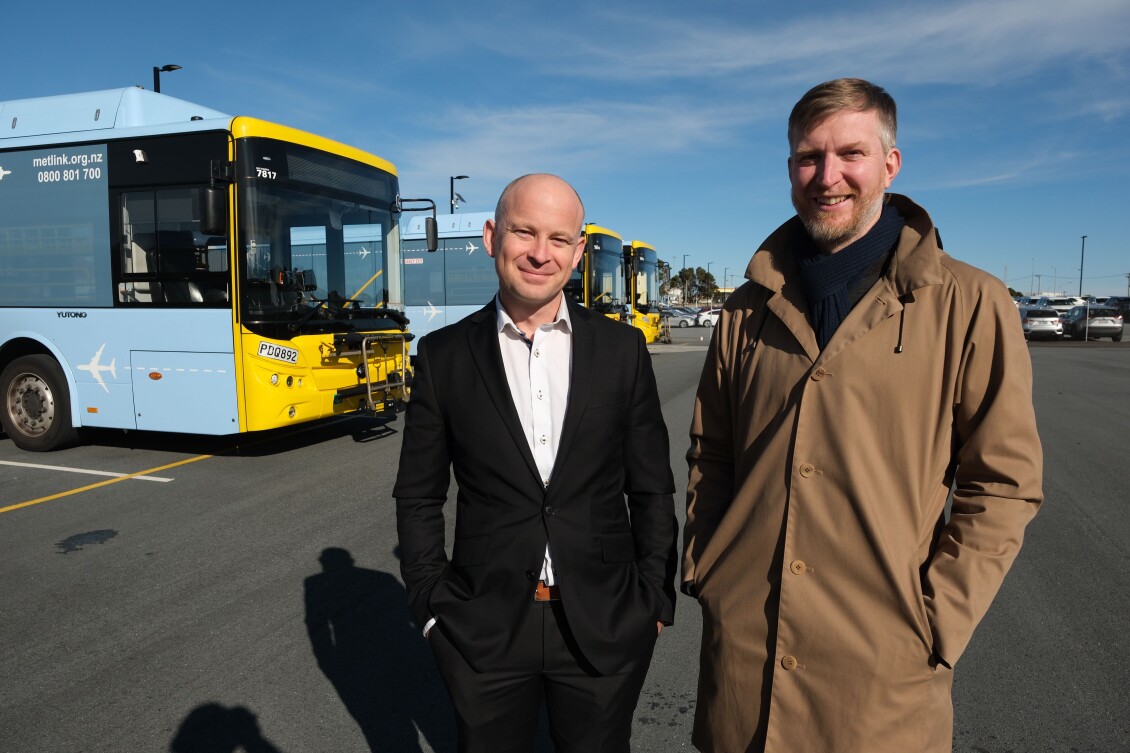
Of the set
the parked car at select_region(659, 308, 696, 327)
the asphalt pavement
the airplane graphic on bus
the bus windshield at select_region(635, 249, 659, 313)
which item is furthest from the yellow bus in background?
the parked car at select_region(659, 308, 696, 327)

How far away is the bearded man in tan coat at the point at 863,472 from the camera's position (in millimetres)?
1688

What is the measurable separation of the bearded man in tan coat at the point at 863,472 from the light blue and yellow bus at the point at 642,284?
19.0 m

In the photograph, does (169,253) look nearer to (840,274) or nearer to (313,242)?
(313,242)

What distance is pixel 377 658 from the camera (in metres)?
3.82

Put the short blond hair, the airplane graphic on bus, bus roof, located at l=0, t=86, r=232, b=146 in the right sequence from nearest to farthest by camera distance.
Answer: the short blond hair
the airplane graphic on bus
bus roof, located at l=0, t=86, r=232, b=146

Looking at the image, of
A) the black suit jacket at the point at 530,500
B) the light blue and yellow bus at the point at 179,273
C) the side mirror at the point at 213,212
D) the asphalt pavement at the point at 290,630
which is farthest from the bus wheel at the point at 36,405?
the black suit jacket at the point at 530,500

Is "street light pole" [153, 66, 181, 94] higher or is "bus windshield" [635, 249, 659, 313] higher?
"street light pole" [153, 66, 181, 94]

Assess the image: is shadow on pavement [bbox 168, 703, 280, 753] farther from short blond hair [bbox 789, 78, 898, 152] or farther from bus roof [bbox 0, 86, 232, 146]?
bus roof [bbox 0, 86, 232, 146]

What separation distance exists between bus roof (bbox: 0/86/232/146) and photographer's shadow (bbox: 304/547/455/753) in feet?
19.4

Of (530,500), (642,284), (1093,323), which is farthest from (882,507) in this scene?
(1093,323)

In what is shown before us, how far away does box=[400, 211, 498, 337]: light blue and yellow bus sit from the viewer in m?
17.2

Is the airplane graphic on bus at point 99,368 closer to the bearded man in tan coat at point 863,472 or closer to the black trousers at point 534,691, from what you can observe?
the black trousers at point 534,691

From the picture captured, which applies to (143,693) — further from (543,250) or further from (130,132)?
(130,132)

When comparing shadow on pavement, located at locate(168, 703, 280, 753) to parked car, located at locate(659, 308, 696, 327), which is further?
parked car, located at locate(659, 308, 696, 327)
